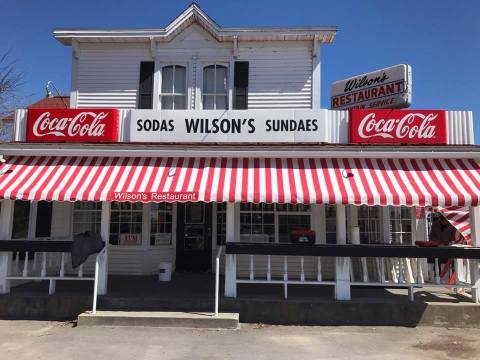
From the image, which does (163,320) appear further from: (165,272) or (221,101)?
(221,101)

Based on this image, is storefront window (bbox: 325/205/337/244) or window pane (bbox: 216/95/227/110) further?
window pane (bbox: 216/95/227/110)

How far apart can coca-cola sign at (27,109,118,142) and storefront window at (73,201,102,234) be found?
2.37m

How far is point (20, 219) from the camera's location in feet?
34.2

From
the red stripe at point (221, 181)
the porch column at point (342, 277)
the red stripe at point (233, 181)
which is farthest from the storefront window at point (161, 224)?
the porch column at point (342, 277)

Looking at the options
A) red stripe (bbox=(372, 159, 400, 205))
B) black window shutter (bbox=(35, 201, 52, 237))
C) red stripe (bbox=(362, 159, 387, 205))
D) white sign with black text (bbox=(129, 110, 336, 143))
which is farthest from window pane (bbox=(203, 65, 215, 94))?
black window shutter (bbox=(35, 201, 52, 237))

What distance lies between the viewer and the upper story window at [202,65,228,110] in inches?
443

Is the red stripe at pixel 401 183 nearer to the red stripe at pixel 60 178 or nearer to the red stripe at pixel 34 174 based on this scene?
the red stripe at pixel 60 178

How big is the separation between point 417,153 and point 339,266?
277 centimetres

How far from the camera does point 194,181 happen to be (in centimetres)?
806

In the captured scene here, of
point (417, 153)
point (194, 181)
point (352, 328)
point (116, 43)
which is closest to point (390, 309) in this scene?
point (352, 328)

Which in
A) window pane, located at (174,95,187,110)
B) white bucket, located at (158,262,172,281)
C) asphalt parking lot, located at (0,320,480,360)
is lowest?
asphalt parking lot, located at (0,320,480,360)

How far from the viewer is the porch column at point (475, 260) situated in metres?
7.86

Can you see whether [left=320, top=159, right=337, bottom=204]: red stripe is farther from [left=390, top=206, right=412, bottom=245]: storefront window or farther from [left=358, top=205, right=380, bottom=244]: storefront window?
[left=390, top=206, right=412, bottom=245]: storefront window

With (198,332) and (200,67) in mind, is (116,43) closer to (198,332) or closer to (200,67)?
(200,67)
